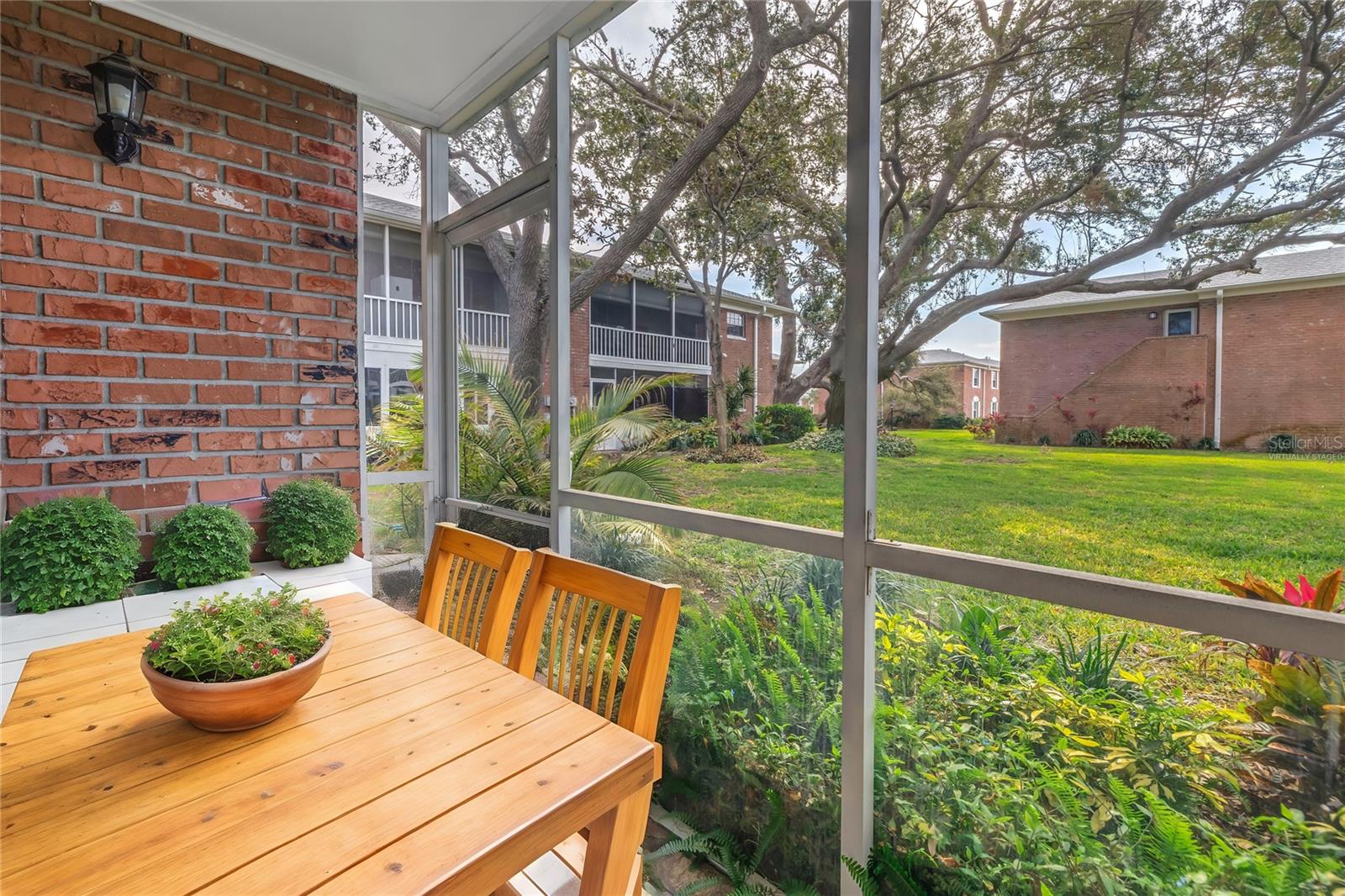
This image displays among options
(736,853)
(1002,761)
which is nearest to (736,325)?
(1002,761)

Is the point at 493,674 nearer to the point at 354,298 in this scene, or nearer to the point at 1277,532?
the point at 1277,532

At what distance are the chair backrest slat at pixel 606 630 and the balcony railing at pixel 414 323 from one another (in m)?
1.73

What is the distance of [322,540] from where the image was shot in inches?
95.3

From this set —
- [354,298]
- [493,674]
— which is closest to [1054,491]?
[493,674]

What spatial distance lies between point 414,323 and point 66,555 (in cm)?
179

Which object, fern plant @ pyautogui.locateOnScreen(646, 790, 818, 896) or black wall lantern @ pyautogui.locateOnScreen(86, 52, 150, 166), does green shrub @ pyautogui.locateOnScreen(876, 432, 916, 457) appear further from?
black wall lantern @ pyautogui.locateOnScreen(86, 52, 150, 166)

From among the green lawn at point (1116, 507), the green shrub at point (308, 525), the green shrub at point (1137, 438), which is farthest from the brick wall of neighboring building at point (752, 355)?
the green shrub at point (308, 525)

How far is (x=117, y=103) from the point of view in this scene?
205 cm

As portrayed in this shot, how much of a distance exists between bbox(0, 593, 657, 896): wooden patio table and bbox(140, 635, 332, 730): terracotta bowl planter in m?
0.04

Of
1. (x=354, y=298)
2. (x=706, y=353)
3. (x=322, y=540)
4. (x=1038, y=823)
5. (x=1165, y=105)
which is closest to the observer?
(x=1165, y=105)

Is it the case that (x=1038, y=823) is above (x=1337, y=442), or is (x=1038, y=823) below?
below

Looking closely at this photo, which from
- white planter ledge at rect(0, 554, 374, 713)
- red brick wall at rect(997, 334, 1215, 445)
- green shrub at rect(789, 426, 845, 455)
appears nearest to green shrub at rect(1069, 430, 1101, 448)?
red brick wall at rect(997, 334, 1215, 445)

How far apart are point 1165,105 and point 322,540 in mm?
2990

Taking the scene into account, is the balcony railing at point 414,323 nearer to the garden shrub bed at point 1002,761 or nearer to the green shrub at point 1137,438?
the garden shrub bed at point 1002,761
